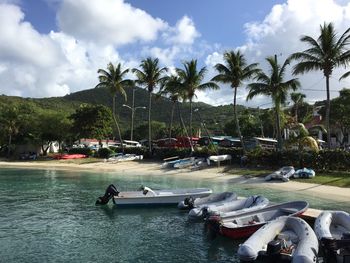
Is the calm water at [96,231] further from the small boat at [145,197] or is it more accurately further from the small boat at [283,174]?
the small boat at [283,174]

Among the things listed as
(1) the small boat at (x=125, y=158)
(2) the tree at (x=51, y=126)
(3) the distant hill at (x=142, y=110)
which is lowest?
(1) the small boat at (x=125, y=158)

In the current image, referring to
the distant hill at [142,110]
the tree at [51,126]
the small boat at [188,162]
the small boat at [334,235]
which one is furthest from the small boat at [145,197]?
the distant hill at [142,110]

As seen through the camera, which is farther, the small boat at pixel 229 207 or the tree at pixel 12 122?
the tree at pixel 12 122

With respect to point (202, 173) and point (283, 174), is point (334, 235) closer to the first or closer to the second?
point (283, 174)

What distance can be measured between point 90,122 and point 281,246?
182ft

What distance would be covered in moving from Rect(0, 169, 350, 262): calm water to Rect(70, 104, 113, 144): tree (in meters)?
33.1

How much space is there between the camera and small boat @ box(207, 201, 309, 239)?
17625mm

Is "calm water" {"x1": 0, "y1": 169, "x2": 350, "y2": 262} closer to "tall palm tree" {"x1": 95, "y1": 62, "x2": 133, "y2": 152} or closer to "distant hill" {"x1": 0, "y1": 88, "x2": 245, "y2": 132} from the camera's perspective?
"tall palm tree" {"x1": 95, "y1": 62, "x2": 133, "y2": 152}

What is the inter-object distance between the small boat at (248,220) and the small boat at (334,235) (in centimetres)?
179

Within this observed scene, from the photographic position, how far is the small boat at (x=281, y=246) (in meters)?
13.1

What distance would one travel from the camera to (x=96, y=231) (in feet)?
65.8

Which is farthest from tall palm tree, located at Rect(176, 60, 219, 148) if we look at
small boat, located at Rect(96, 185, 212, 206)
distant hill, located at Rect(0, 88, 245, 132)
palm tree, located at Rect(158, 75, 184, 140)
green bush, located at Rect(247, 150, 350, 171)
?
distant hill, located at Rect(0, 88, 245, 132)

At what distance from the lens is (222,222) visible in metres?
18.1

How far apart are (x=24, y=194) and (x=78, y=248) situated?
16.5 meters
